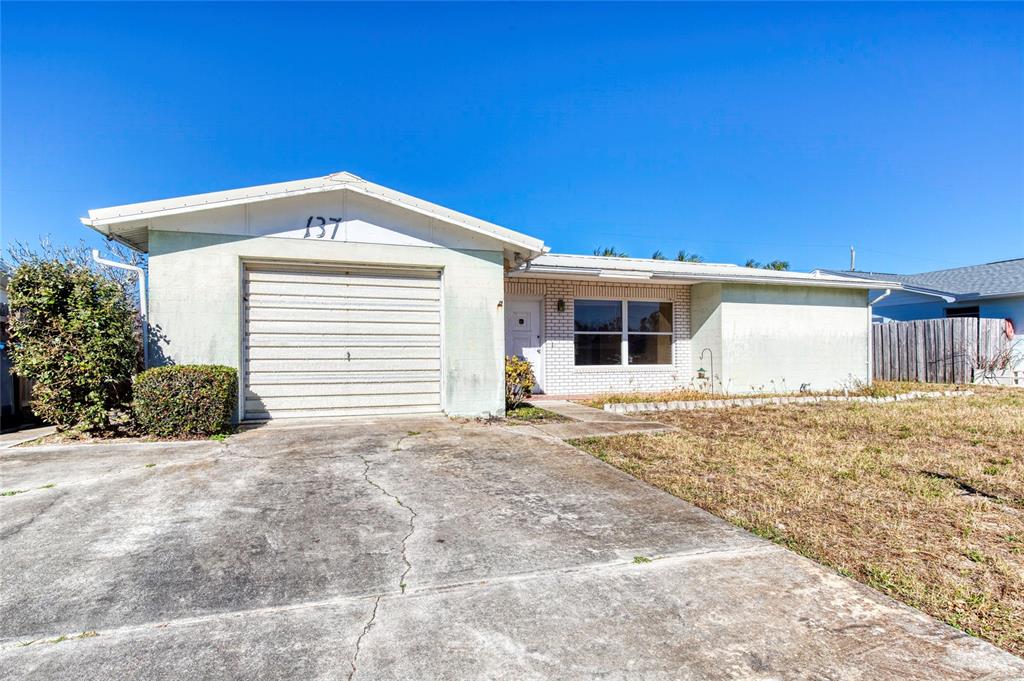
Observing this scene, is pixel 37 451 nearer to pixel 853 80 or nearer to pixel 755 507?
pixel 755 507

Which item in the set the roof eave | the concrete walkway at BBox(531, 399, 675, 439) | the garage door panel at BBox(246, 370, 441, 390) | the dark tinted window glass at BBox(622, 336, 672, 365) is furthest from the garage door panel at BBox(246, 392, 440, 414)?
the dark tinted window glass at BBox(622, 336, 672, 365)

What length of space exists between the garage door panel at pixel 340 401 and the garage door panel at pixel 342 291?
5.49ft

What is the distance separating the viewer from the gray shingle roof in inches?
727

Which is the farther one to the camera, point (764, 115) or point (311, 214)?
point (764, 115)

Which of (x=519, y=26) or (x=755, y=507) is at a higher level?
(x=519, y=26)

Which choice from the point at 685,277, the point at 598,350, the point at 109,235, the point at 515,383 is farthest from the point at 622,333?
the point at 109,235

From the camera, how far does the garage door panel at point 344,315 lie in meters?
7.90

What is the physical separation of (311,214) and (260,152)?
11288 mm

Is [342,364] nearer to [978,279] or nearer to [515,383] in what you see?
[515,383]

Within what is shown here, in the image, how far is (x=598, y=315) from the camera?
41.1ft

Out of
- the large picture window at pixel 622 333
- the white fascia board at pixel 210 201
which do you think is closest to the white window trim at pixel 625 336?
the large picture window at pixel 622 333

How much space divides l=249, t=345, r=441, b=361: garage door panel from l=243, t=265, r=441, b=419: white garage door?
0.6 inches

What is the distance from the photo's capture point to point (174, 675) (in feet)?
6.68

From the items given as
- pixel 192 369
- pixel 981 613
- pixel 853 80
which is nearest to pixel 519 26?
pixel 853 80
